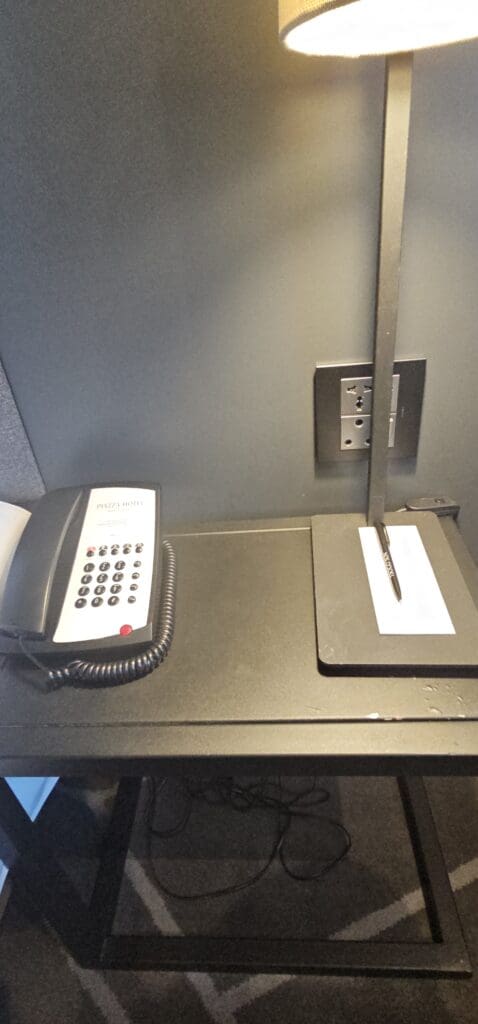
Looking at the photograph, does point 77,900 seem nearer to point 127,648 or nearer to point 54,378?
point 127,648

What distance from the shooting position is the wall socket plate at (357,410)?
0.79 m

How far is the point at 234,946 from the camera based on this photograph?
0.94 m

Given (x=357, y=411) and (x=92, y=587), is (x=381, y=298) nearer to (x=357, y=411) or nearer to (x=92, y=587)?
(x=357, y=411)

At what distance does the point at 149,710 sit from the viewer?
2.12ft

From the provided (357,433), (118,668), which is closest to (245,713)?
(118,668)

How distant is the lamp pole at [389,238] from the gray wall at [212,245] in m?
0.12

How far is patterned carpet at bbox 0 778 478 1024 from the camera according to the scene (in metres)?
0.93

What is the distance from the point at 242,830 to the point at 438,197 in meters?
1.09

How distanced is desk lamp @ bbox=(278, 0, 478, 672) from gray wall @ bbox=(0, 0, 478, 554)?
0.12 metres

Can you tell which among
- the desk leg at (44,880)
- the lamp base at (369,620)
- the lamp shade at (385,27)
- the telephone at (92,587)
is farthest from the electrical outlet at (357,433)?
the desk leg at (44,880)

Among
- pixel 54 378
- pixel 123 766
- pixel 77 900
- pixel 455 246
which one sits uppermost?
pixel 455 246

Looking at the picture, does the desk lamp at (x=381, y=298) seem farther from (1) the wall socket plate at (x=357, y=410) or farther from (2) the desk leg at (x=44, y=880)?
(2) the desk leg at (x=44, y=880)

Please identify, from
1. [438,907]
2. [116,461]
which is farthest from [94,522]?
[438,907]

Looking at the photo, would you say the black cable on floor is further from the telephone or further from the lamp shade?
the lamp shade
